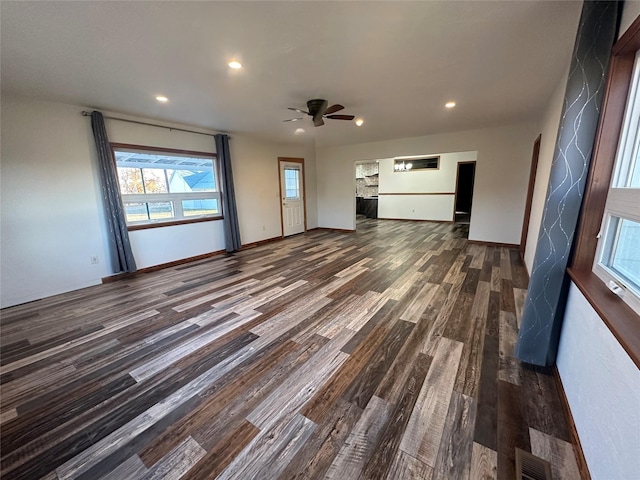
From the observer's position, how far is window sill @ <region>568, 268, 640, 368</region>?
3.02ft

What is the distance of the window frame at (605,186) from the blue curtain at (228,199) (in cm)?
497

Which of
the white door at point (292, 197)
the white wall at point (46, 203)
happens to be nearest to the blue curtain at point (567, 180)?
the white wall at point (46, 203)

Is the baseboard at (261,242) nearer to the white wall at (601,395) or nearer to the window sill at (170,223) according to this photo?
the window sill at (170,223)

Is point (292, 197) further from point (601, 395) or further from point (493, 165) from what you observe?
point (601, 395)

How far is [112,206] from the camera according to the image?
3.55 meters

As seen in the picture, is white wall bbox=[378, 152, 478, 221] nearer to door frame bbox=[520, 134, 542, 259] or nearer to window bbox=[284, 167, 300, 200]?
window bbox=[284, 167, 300, 200]

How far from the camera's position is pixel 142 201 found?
399 centimetres

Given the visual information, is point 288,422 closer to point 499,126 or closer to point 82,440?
point 82,440

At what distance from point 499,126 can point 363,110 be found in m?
2.95

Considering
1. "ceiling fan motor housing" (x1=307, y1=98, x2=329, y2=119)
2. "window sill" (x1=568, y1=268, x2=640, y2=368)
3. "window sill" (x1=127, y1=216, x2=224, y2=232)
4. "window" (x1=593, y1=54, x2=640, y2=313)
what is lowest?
"window sill" (x1=568, y1=268, x2=640, y2=368)

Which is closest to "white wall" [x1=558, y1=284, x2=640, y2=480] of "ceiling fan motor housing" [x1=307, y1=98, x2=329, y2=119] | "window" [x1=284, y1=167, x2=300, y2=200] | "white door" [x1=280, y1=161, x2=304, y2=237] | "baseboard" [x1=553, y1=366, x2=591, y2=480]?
"baseboard" [x1=553, y1=366, x2=591, y2=480]

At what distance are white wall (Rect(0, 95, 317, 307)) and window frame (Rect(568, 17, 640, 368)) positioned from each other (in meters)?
5.09

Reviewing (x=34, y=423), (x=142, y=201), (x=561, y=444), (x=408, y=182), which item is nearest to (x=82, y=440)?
(x=34, y=423)

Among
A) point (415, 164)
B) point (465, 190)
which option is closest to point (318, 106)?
point (415, 164)
